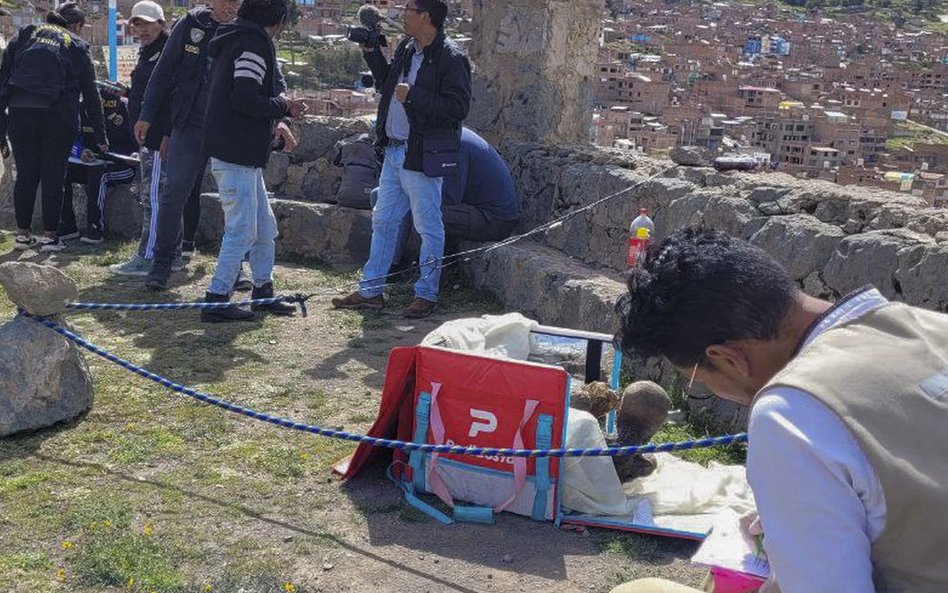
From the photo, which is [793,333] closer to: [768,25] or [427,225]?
[427,225]

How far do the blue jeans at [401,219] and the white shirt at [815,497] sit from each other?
175 inches

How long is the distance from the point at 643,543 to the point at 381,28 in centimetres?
395

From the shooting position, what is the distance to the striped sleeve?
5.43m

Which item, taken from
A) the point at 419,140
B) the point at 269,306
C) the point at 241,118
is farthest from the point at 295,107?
the point at 269,306

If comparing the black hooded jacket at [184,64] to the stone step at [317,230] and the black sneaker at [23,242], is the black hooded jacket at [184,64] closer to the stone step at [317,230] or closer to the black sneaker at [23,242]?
the stone step at [317,230]

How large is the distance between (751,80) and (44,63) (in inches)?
1094

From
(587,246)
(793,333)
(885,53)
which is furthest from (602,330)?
(885,53)

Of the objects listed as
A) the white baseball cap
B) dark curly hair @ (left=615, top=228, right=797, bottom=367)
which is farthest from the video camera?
dark curly hair @ (left=615, top=228, right=797, bottom=367)

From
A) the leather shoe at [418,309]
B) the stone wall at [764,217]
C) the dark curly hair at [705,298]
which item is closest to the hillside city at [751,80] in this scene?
the stone wall at [764,217]

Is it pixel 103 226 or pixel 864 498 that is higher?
pixel 864 498

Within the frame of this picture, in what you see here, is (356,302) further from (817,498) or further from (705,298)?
(817,498)

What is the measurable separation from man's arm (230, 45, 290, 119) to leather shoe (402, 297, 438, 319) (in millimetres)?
1258

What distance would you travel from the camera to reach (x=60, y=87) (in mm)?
6844

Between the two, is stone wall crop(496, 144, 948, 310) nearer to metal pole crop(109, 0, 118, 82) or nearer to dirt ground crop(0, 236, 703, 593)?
dirt ground crop(0, 236, 703, 593)
